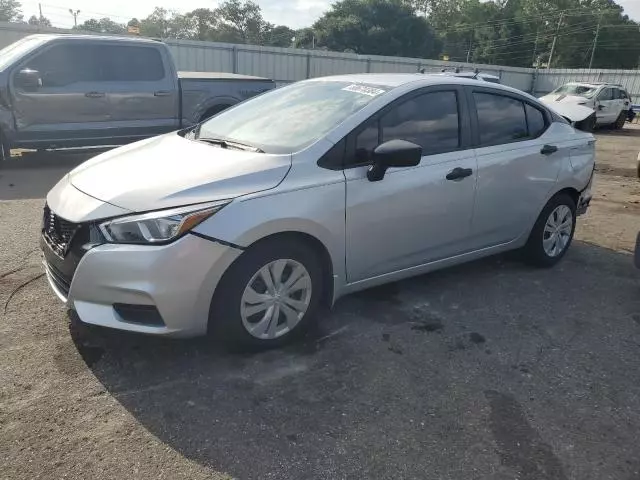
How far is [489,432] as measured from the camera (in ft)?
8.80

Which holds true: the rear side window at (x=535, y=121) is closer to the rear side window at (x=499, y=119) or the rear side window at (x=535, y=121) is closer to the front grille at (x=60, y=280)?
the rear side window at (x=499, y=119)

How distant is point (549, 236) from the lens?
4.94m

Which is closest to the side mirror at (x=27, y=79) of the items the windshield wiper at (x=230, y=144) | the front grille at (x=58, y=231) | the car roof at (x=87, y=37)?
the car roof at (x=87, y=37)

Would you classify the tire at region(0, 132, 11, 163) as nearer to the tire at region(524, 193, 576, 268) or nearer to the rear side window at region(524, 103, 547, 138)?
the rear side window at region(524, 103, 547, 138)

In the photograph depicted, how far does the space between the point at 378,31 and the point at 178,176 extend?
5686cm

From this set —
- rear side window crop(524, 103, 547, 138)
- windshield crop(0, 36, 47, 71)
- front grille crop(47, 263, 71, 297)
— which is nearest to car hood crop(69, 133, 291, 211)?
front grille crop(47, 263, 71, 297)

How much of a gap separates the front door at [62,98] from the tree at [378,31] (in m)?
51.0

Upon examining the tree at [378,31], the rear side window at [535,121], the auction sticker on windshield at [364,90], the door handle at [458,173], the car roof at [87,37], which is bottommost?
the door handle at [458,173]

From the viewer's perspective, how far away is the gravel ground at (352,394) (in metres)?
2.44

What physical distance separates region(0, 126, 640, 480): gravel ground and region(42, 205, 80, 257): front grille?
1.97 feet

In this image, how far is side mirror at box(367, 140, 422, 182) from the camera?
335 cm

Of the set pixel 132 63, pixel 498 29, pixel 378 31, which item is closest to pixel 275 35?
pixel 378 31

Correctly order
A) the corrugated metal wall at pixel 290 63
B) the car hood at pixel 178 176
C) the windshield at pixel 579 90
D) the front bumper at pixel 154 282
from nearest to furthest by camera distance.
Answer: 1. the front bumper at pixel 154 282
2. the car hood at pixel 178 176
3. the corrugated metal wall at pixel 290 63
4. the windshield at pixel 579 90

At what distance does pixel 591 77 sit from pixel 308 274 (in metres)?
34.0
